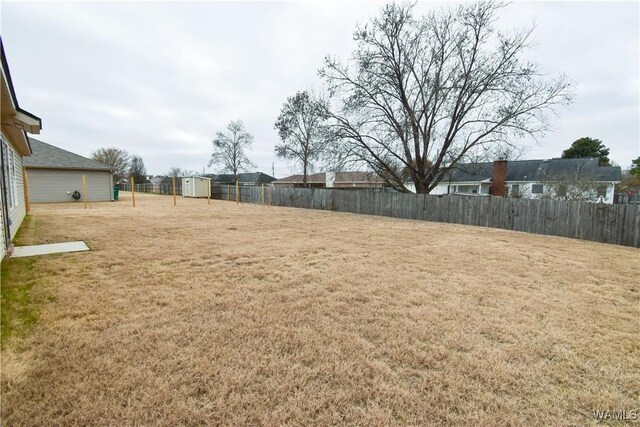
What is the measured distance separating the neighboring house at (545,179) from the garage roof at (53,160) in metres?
22.7

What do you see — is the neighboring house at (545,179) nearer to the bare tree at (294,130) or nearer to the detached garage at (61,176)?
the bare tree at (294,130)

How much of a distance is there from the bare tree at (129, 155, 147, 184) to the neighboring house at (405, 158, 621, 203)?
48.2m

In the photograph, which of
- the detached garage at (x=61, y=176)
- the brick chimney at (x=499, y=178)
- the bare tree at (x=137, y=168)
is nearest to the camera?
the detached garage at (x=61, y=176)

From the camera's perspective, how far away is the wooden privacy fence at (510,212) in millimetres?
9227

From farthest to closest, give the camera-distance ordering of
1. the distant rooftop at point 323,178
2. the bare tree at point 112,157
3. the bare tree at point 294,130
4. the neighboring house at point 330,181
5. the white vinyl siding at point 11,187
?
1. the bare tree at point 112,157
2. the distant rooftop at point 323,178
3. the neighboring house at point 330,181
4. the bare tree at point 294,130
5. the white vinyl siding at point 11,187

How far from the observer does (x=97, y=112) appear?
2227 centimetres

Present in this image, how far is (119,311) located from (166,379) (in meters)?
1.48

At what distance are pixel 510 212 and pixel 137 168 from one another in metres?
62.3

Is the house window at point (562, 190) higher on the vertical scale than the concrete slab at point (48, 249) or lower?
higher

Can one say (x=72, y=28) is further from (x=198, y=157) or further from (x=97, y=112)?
(x=198, y=157)

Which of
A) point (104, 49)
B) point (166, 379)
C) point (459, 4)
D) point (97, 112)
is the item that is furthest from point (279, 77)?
point (166, 379)

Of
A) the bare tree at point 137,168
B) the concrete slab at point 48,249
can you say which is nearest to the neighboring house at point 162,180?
the bare tree at point 137,168

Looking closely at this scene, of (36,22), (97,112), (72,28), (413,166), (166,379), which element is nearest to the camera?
(166,379)

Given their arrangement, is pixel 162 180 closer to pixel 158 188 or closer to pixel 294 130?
pixel 158 188
